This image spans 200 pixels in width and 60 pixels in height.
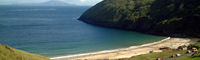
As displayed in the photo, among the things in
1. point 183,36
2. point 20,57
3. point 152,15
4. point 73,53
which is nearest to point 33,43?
point 73,53

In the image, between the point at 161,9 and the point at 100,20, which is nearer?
the point at 161,9

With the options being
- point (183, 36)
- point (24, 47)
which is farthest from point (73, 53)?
point (183, 36)

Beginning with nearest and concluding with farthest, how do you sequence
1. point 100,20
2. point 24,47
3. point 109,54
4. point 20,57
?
point 20,57 → point 109,54 → point 24,47 → point 100,20

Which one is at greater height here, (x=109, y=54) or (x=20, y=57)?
(x=20, y=57)

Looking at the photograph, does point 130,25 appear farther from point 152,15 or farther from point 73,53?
point 73,53

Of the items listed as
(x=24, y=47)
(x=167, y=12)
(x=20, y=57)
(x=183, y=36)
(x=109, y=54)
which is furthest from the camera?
(x=167, y=12)

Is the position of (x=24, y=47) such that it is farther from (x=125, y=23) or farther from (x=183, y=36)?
(x=125, y=23)
